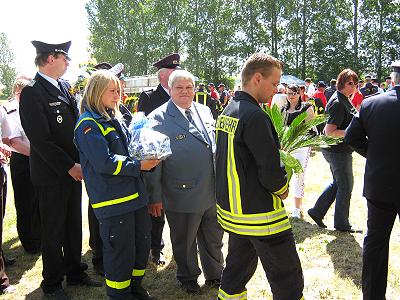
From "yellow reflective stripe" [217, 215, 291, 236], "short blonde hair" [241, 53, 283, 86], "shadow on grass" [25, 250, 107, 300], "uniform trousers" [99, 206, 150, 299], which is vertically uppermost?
"short blonde hair" [241, 53, 283, 86]

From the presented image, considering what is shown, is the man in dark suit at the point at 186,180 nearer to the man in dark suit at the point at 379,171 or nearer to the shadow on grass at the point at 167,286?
the shadow on grass at the point at 167,286

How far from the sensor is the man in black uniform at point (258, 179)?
7.92 ft

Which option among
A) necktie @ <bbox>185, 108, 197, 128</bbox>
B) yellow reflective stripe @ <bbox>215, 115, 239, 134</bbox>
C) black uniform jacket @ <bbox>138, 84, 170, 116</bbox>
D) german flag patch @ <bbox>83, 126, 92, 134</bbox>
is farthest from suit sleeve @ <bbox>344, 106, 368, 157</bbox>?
black uniform jacket @ <bbox>138, 84, 170, 116</bbox>

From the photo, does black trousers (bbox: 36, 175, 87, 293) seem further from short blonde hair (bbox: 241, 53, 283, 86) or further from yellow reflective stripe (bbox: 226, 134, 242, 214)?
short blonde hair (bbox: 241, 53, 283, 86)

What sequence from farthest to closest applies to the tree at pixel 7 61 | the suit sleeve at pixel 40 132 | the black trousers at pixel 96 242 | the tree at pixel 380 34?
the tree at pixel 7 61, the tree at pixel 380 34, the black trousers at pixel 96 242, the suit sleeve at pixel 40 132

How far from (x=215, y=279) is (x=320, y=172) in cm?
564

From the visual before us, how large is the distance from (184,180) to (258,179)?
1125 mm

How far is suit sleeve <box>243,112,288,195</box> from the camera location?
2.38 metres

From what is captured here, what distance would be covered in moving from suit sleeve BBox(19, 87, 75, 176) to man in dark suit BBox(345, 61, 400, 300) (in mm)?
2423

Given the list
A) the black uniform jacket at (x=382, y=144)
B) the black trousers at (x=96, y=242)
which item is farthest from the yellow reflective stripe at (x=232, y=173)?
the black trousers at (x=96, y=242)

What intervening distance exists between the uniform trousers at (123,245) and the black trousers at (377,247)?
1.78 m

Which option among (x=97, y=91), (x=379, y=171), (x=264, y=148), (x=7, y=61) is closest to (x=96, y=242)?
(x=97, y=91)

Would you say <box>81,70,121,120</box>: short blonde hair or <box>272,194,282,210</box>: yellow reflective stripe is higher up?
<box>81,70,121,120</box>: short blonde hair

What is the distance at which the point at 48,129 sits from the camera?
340cm
